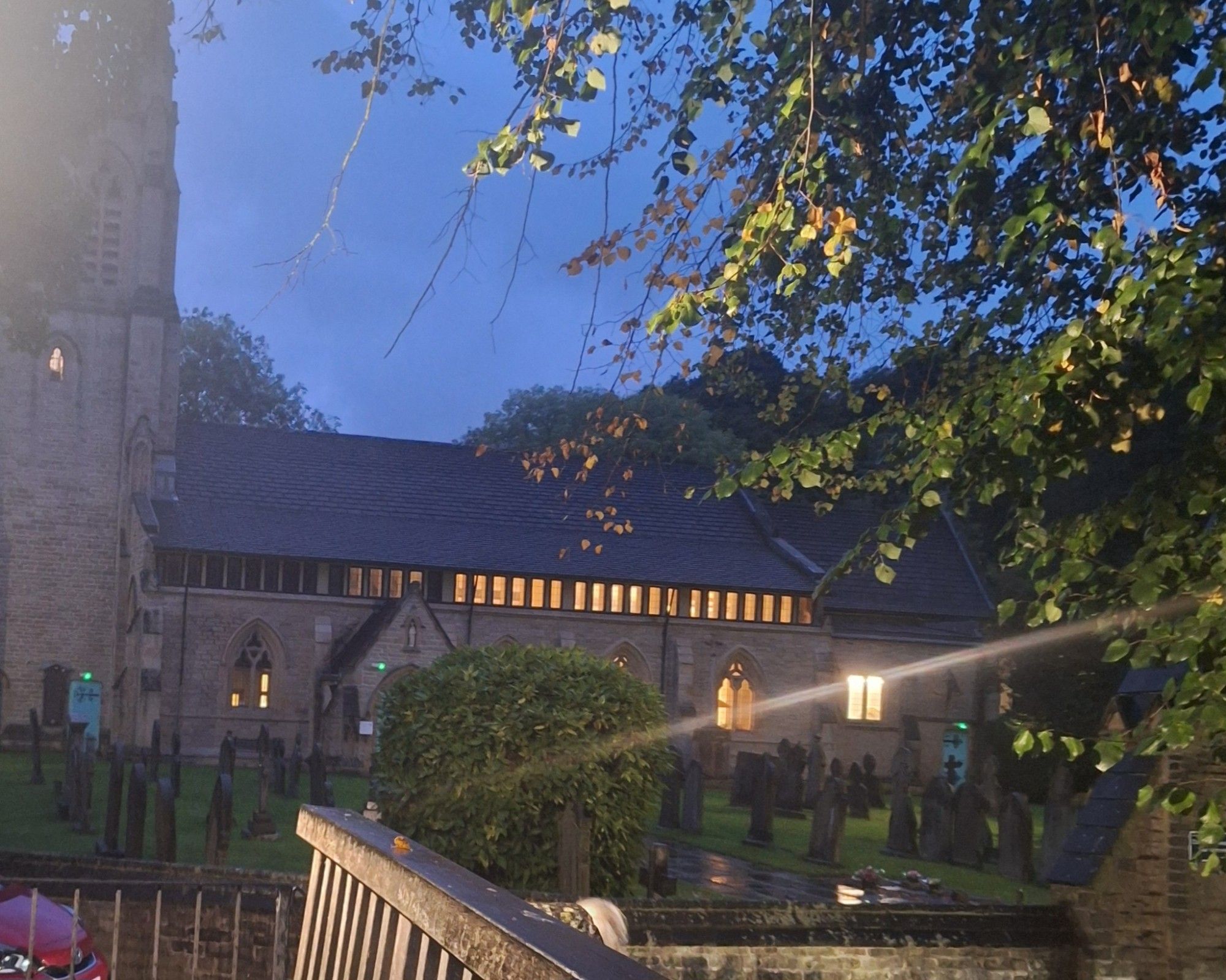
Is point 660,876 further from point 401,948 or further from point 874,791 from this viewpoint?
point 874,791

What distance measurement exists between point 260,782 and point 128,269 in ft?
93.3

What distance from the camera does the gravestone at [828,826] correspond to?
19.5m

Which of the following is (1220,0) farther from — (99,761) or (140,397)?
(140,397)

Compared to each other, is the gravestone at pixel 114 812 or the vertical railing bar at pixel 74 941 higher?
the vertical railing bar at pixel 74 941

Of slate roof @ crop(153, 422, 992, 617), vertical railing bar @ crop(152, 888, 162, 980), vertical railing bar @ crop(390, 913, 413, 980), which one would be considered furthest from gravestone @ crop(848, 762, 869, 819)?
vertical railing bar @ crop(390, 913, 413, 980)

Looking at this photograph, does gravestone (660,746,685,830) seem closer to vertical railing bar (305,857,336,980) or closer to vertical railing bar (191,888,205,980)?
vertical railing bar (191,888,205,980)

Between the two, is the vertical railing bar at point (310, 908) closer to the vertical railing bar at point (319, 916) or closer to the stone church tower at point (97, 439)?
the vertical railing bar at point (319, 916)

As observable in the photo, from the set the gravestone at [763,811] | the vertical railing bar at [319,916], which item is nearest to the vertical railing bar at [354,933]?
the vertical railing bar at [319,916]

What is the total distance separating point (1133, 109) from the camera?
635 cm

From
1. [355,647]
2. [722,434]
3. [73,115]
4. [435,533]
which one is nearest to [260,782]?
[73,115]

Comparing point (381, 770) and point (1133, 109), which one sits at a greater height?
point (1133, 109)

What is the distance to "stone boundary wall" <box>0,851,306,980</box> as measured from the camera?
27.6 feet

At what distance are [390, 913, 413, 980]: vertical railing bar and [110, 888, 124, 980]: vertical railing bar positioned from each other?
513cm

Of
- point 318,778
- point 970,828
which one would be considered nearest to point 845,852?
point 970,828
